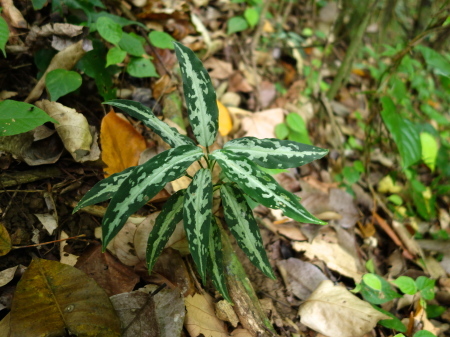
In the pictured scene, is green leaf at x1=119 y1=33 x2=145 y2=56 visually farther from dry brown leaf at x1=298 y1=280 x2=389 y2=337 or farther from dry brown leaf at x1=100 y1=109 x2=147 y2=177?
dry brown leaf at x1=298 y1=280 x2=389 y2=337

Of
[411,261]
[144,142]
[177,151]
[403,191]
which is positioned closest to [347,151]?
[403,191]

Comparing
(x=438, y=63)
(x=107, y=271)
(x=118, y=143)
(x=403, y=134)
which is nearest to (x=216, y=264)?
(x=107, y=271)

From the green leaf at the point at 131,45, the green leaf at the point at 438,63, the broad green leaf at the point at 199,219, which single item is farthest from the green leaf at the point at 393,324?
the green leaf at the point at 131,45

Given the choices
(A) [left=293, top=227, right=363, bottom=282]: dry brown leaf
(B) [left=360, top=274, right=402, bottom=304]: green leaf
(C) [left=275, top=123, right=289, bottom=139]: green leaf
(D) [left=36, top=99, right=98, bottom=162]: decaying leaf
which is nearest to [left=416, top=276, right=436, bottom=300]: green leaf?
(B) [left=360, top=274, right=402, bottom=304]: green leaf

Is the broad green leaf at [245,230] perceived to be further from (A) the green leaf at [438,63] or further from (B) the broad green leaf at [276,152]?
(A) the green leaf at [438,63]

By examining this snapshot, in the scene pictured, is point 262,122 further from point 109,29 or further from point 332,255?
point 109,29

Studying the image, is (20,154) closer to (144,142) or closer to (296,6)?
(144,142)
